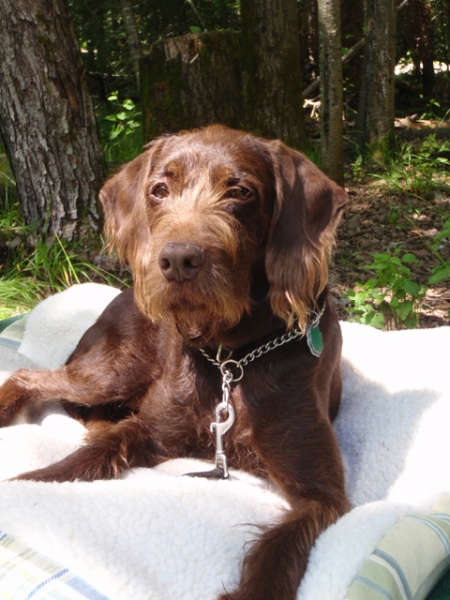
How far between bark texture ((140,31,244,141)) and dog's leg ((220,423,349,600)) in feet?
10.2

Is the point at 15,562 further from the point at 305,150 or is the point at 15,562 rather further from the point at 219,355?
the point at 305,150

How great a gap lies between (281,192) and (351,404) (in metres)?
1.11

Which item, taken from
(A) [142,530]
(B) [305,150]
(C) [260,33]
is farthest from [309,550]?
(C) [260,33]

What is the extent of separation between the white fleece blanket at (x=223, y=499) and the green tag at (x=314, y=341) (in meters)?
0.49

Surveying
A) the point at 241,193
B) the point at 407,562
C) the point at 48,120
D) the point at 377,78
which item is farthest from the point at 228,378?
the point at 377,78

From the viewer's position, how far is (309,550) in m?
1.74

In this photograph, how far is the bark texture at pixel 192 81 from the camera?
4.46 m

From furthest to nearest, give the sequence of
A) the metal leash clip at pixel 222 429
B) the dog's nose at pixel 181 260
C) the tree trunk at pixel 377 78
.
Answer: the tree trunk at pixel 377 78 → the metal leash clip at pixel 222 429 → the dog's nose at pixel 181 260

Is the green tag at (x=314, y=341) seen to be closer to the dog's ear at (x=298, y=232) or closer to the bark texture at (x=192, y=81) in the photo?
the dog's ear at (x=298, y=232)

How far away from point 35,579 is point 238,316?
0.91 meters

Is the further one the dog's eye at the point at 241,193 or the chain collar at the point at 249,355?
the chain collar at the point at 249,355

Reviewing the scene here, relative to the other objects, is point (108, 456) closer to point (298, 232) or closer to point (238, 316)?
point (238, 316)

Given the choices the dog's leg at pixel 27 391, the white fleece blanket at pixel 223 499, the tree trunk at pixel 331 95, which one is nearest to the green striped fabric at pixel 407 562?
the white fleece blanket at pixel 223 499

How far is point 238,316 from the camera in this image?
77.7 inches
